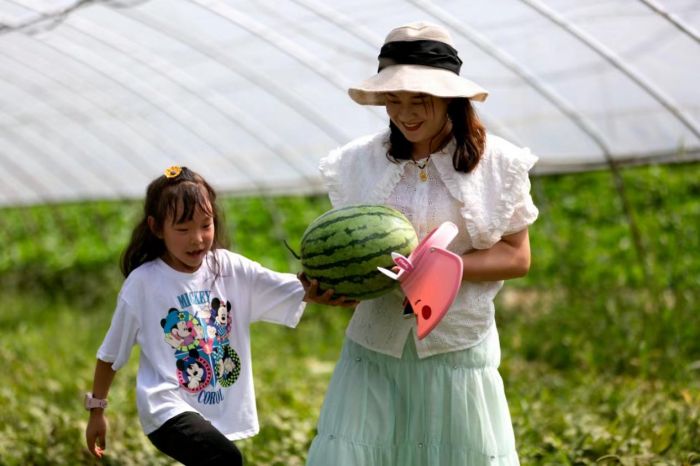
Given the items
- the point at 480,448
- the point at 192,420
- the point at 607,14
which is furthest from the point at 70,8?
the point at 480,448

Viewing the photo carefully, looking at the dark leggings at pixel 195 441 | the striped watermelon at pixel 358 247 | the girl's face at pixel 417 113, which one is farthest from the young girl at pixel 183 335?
the girl's face at pixel 417 113

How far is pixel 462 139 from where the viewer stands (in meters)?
3.29

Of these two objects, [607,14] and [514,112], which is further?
[514,112]

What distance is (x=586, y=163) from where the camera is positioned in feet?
24.3

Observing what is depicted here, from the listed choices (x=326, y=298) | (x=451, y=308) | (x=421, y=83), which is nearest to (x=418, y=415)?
(x=451, y=308)

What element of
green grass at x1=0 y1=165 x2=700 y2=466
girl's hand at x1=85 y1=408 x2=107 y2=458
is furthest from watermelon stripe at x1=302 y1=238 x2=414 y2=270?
green grass at x1=0 y1=165 x2=700 y2=466

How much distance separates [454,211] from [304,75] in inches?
181

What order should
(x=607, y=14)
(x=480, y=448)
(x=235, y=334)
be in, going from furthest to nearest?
(x=607, y=14)
(x=235, y=334)
(x=480, y=448)

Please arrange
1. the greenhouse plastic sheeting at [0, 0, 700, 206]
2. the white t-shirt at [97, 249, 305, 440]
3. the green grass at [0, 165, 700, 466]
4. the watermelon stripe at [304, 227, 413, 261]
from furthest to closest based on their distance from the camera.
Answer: the greenhouse plastic sheeting at [0, 0, 700, 206], the green grass at [0, 165, 700, 466], the white t-shirt at [97, 249, 305, 440], the watermelon stripe at [304, 227, 413, 261]

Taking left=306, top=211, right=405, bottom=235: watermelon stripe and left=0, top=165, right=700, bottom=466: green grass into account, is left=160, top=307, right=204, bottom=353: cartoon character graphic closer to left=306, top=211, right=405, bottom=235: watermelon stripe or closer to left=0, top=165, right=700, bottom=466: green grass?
left=306, top=211, right=405, bottom=235: watermelon stripe

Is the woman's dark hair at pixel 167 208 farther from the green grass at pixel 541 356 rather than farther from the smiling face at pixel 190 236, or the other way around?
the green grass at pixel 541 356

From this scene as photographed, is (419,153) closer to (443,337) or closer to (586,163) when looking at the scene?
(443,337)

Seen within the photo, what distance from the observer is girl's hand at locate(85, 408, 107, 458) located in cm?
344

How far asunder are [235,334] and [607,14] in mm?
3331
